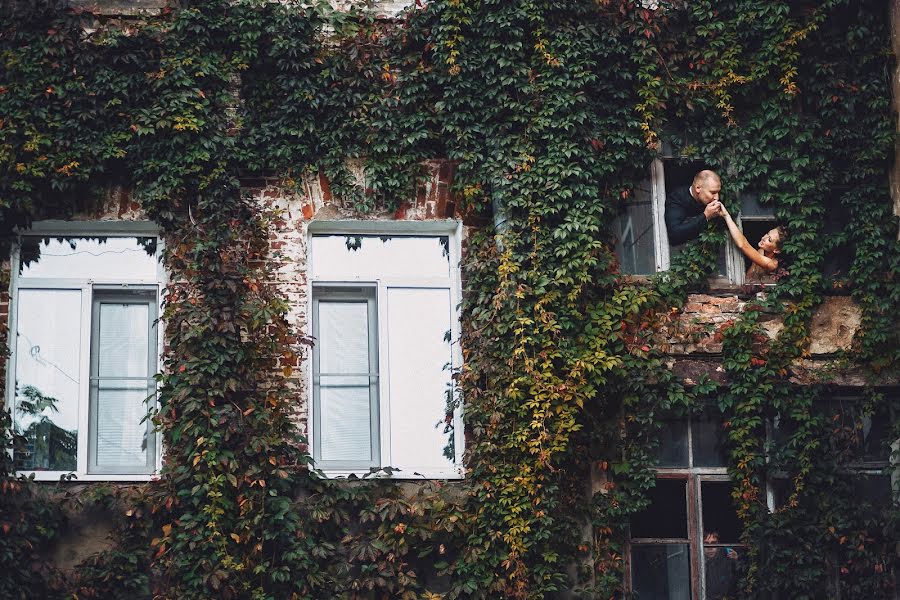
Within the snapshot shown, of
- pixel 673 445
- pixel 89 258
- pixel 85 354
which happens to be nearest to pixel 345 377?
pixel 85 354

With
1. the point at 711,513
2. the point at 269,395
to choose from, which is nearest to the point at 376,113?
the point at 269,395

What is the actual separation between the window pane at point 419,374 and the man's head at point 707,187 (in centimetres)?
247

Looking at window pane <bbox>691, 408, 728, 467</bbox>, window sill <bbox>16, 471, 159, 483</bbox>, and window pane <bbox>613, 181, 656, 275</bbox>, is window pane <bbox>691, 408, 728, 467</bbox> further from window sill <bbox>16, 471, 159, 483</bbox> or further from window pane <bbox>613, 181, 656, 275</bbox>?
window sill <bbox>16, 471, 159, 483</bbox>

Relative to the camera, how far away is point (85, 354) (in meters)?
11.7

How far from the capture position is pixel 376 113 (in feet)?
39.8

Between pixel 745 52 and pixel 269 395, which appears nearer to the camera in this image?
pixel 269 395

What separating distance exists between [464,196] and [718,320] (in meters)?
2.54

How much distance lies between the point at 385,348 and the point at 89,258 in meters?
2.72

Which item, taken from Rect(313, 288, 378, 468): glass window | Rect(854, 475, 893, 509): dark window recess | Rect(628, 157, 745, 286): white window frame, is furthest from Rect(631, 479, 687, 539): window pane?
Rect(313, 288, 378, 468): glass window

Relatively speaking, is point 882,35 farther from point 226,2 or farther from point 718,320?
point 226,2

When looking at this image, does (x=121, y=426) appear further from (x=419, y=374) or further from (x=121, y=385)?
(x=419, y=374)

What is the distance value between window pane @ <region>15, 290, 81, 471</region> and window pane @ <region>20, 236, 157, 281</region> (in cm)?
20

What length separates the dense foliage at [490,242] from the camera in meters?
11.1

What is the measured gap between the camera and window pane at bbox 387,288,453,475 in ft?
38.7
